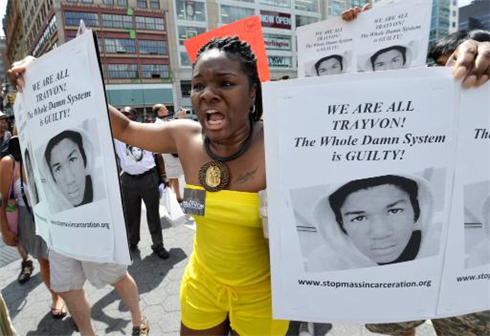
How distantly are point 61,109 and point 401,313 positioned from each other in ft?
4.40

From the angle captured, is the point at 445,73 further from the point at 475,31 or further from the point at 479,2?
the point at 479,2

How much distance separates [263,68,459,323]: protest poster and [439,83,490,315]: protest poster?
30 mm

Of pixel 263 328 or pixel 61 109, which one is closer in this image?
pixel 61 109

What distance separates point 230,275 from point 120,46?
43.5 m

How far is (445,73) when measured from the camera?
88 centimetres

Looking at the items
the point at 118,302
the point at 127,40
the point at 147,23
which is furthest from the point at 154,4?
the point at 118,302

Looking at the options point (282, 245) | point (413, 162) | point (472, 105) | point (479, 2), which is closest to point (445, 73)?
point (472, 105)

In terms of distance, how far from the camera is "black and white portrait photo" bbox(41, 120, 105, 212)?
46.2 inches

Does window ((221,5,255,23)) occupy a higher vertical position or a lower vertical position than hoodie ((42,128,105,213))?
higher

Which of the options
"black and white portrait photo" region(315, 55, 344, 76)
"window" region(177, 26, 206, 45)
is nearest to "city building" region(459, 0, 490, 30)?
"window" region(177, 26, 206, 45)

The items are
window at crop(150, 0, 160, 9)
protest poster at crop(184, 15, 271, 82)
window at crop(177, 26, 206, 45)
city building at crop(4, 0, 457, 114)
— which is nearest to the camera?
protest poster at crop(184, 15, 271, 82)

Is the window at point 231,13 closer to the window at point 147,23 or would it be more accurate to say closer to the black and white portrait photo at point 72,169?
the window at point 147,23

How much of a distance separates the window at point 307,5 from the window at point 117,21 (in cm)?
2549

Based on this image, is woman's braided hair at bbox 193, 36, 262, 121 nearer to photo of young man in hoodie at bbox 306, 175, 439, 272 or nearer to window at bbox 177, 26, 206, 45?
photo of young man in hoodie at bbox 306, 175, 439, 272
